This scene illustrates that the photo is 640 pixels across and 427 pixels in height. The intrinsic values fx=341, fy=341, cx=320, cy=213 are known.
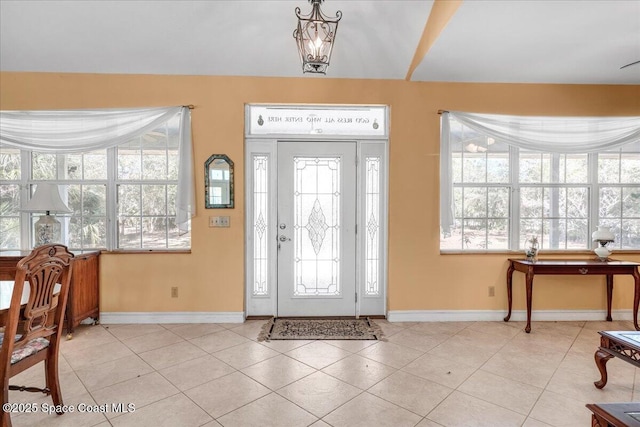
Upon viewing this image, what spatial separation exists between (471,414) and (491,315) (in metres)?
2.00

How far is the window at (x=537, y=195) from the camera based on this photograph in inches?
157

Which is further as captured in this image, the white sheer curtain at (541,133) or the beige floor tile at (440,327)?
the white sheer curtain at (541,133)

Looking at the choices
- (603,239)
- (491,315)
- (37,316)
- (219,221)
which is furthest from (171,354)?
(603,239)

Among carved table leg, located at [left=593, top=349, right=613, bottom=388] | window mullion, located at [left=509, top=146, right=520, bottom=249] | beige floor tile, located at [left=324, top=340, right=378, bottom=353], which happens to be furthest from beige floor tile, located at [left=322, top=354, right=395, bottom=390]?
window mullion, located at [left=509, top=146, right=520, bottom=249]

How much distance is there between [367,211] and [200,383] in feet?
7.97

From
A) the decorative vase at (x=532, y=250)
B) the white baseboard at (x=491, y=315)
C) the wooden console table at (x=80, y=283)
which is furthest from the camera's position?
the white baseboard at (x=491, y=315)

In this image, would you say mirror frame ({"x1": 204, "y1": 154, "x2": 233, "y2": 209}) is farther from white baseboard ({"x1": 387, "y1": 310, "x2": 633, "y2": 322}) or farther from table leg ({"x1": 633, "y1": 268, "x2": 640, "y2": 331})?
table leg ({"x1": 633, "y1": 268, "x2": 640, "y2": 331})

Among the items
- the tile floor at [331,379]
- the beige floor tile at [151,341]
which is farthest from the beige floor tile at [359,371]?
the beige floor tile at [151,341]

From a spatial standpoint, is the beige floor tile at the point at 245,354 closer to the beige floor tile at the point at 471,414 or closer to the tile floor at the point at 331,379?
the tile floor at the point at 331,379

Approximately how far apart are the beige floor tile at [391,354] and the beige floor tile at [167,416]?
1443mm

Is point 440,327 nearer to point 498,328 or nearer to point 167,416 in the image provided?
point 498,328

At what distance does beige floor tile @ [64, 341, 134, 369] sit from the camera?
2.87 m

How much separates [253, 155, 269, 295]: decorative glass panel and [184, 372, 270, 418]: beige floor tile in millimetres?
1393

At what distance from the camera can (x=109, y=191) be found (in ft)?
12.6
